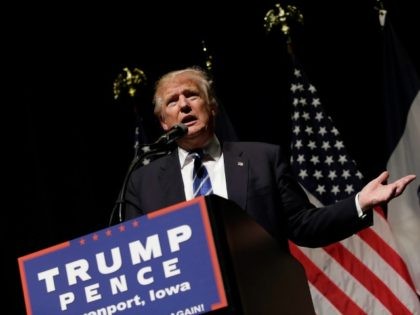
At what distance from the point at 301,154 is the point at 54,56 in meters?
1.63

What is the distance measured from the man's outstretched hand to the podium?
379 millimetres

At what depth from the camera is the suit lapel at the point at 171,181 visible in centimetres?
220

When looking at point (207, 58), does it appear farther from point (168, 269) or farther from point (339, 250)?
point (168, 269)

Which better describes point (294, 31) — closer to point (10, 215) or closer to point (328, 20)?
point (328, 20)

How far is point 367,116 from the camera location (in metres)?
3.83

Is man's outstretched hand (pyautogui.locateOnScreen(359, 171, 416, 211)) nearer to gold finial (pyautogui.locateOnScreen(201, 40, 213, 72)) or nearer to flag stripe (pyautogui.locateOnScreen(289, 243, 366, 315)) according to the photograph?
flag stripe (pyautogui.locateOnScreen(289, 243, 366, 315))

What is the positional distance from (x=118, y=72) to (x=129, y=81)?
281 mm

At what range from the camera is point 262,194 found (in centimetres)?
216

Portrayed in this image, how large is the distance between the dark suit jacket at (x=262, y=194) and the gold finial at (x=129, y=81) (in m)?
1.88

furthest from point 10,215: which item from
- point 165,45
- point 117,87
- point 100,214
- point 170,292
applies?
point 170,292

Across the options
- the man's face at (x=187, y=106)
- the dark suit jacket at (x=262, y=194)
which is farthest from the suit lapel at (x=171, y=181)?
the man's face at (x=187, y=106)

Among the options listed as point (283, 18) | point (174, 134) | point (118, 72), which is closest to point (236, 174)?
point (174, 134)

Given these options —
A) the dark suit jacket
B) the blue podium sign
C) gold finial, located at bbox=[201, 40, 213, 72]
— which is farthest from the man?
gold finial, located at bbox=[201, 40, 213, 72]

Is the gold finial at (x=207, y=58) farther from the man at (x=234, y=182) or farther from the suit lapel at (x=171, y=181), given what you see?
the suit lapel at (x=171, y=181)
